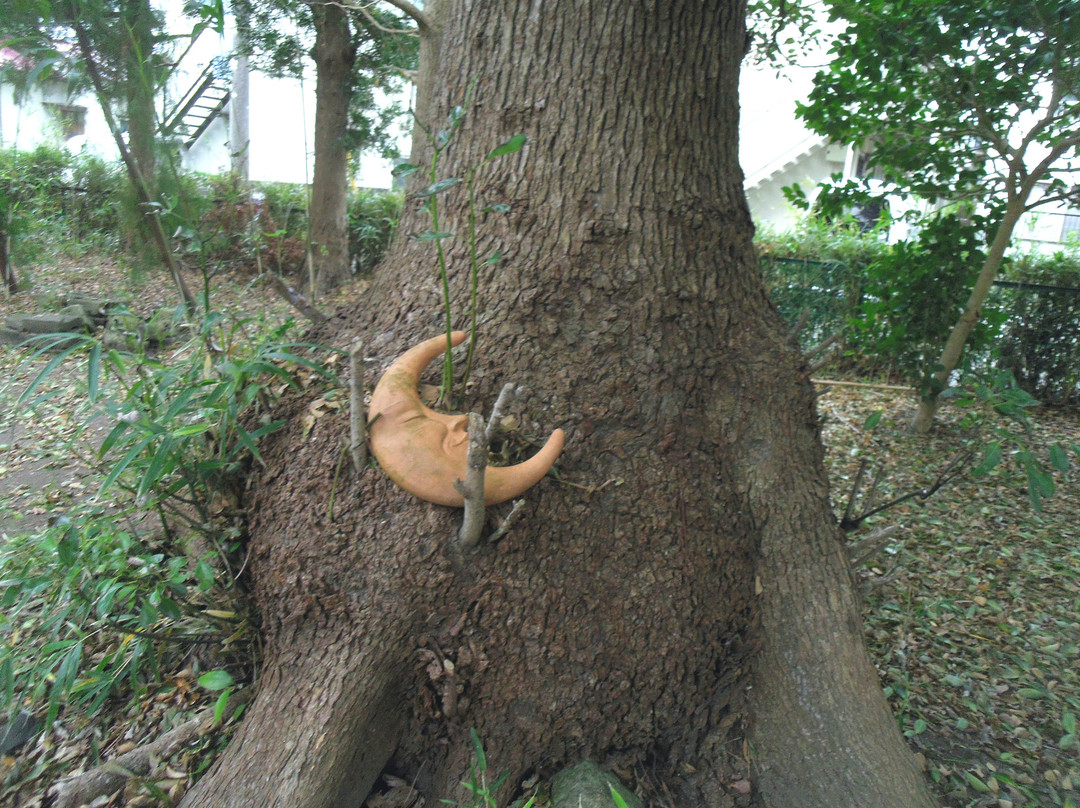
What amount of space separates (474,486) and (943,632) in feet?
7.34

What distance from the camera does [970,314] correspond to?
15.1 feet

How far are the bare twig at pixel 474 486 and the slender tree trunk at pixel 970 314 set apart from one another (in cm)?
395

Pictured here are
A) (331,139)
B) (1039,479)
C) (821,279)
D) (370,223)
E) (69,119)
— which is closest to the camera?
(1039,479)

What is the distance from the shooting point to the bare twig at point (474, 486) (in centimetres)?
155

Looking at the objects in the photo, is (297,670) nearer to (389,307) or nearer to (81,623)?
(81,623)

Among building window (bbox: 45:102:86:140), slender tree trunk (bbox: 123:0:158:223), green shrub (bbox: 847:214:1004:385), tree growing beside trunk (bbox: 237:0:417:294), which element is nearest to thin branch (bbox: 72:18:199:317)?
slender tree trunk (bbox: 123:0:158:223)

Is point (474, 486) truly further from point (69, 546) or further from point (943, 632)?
point (943, 632)

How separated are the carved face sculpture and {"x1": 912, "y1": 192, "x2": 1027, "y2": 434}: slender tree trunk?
3842 millimetres

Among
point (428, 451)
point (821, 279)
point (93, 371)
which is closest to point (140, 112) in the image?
point (93, 371)

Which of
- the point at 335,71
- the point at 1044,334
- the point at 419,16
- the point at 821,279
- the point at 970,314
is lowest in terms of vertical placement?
the point at 1044,334

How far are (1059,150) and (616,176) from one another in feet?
11.8

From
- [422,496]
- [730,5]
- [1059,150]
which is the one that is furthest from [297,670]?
[1059,150]

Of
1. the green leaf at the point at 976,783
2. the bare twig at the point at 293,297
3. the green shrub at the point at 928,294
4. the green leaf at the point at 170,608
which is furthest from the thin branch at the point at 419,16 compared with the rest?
the green leaf at the point at 976,783

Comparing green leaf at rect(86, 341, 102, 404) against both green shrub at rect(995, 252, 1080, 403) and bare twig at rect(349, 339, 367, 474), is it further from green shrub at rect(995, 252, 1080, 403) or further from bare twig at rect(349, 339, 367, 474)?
green shrub at rect(995, 252, 1080, 403)
